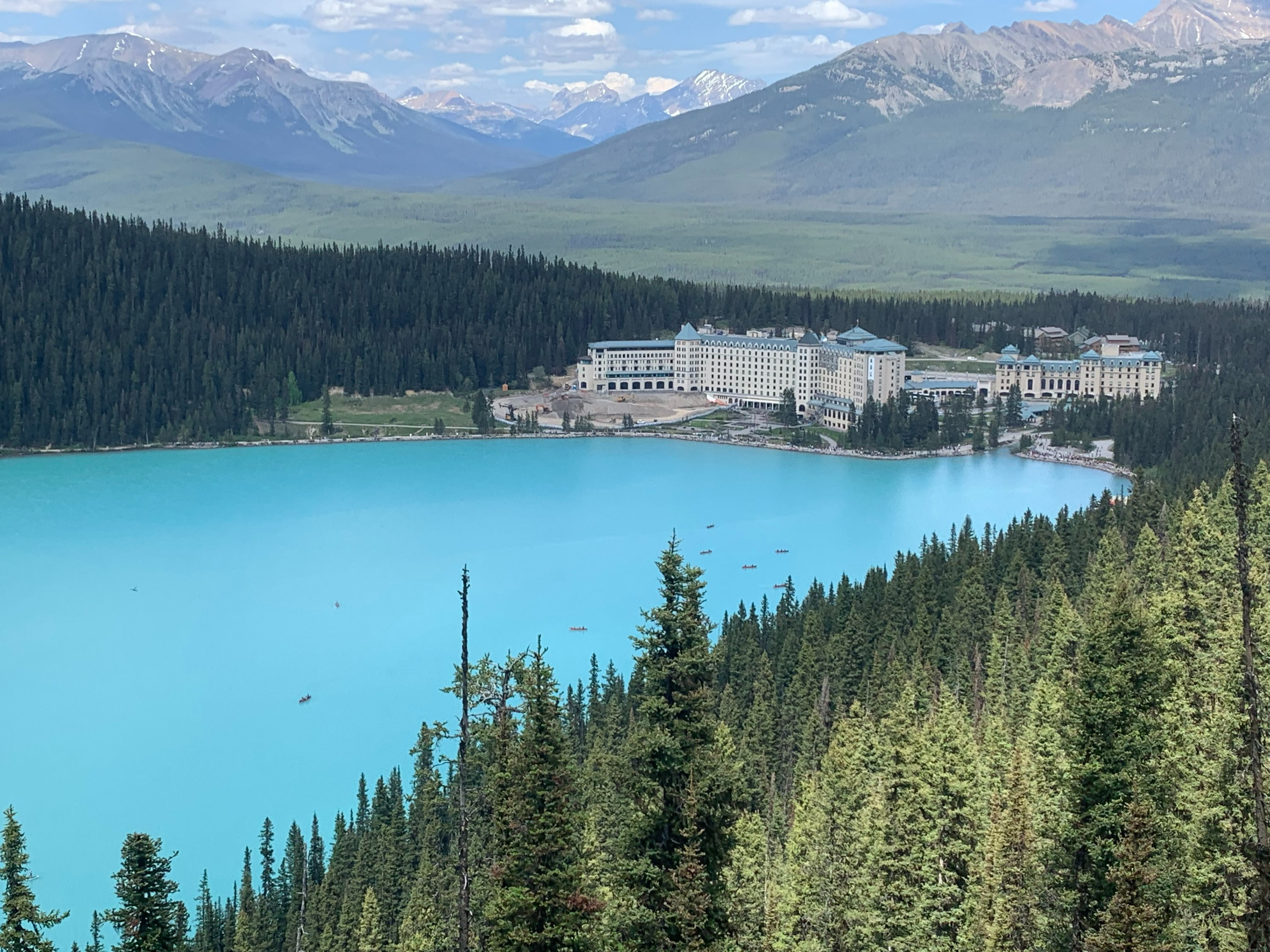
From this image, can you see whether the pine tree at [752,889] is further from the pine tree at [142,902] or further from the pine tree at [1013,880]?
the pine tree at [142,902]

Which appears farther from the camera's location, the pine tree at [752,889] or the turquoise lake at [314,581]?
the turquoise lake at [314,581]

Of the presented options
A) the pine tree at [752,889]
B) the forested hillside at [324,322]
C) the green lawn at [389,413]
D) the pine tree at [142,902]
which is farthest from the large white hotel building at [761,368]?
the pine tree at [142,902]

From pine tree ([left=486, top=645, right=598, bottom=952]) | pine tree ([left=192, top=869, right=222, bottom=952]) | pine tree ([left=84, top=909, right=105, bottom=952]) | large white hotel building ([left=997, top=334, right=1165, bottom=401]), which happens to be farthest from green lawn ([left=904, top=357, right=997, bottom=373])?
pine tree ([left=486, top=645, right=598, bottom=952])

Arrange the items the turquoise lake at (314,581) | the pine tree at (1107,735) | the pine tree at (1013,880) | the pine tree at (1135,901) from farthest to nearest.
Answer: the turquoise lake at (314,581) < the pine tree at (1013,880) < the pine tree at (1107,735) < the pine tree at (1135,901)

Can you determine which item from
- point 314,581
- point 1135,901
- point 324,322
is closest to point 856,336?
point 324,322

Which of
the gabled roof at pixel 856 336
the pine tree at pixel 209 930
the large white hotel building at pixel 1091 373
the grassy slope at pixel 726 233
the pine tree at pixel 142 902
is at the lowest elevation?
the pine tree at pixel 209 930

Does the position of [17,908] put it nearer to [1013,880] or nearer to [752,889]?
[752,889]

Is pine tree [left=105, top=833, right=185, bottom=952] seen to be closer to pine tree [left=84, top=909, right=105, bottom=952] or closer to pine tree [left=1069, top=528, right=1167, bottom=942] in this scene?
pine tree [left=1069, top=528, right=1167, bottom=942]

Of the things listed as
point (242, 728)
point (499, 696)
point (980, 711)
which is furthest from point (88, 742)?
point (499, 696)
